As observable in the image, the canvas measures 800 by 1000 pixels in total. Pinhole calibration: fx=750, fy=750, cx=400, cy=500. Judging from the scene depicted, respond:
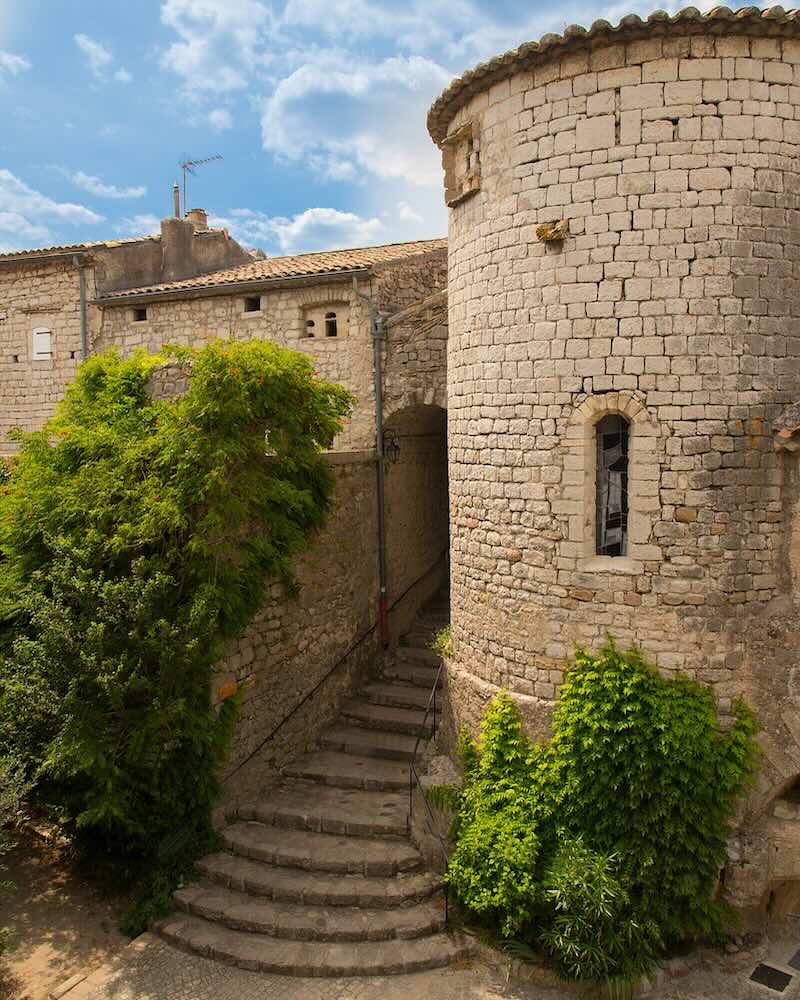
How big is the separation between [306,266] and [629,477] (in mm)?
8969

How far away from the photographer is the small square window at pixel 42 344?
16.7 metres

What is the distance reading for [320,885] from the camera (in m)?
8.32

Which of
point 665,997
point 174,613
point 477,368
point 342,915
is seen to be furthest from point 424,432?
point 665,997

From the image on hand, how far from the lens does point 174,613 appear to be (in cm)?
854

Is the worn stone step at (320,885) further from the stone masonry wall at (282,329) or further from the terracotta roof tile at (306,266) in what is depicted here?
the terracotta roof tile at (306,266)

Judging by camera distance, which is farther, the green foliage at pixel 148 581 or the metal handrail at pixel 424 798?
the metal handrail at pixel 424 798

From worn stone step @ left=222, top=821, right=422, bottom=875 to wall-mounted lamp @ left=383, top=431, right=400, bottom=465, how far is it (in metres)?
6.29

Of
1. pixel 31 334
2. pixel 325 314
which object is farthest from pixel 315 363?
pixel 31 334

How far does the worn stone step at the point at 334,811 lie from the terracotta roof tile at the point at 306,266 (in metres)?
8.41

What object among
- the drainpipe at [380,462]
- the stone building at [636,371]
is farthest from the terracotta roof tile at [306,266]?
the stone building at [636,371]

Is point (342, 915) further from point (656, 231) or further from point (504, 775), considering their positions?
point (656, 231)

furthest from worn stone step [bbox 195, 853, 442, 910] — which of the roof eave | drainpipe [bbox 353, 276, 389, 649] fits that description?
the roof eave

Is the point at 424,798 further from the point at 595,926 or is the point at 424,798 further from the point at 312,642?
the point at 312,642

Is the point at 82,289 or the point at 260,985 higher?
the point at 82,289
